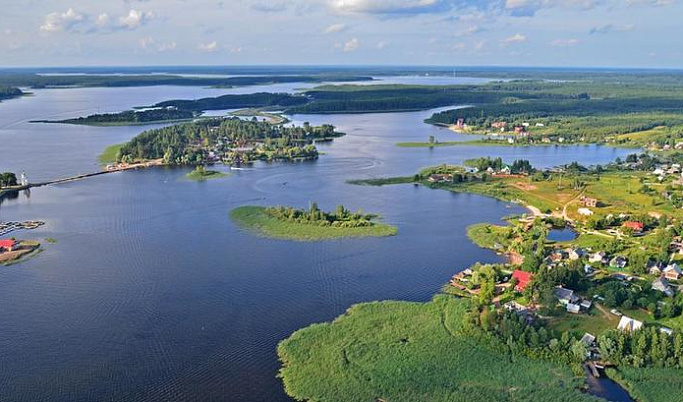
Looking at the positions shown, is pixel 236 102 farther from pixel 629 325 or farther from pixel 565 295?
pixel 629 325

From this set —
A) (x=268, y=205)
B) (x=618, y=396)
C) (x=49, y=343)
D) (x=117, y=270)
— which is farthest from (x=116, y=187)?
(x=618, y=396)

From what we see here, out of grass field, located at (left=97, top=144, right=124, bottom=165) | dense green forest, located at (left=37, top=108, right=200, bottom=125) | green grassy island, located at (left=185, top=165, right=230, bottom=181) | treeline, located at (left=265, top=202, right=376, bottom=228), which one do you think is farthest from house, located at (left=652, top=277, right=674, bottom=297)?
dense green forest, located at (left=37, top=108, right=200, bottom=125)

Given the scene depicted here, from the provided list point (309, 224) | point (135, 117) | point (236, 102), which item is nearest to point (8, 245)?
point (309, 224)

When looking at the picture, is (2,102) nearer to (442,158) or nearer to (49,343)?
(442,158)

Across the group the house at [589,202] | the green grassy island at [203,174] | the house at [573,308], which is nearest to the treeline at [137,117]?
the green grassy island at [203,174]

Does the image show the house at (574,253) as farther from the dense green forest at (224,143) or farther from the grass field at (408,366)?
the dense green forest at (224,143)

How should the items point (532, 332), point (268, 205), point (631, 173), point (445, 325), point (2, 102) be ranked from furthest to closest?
point (2, 102) < point (631, 173) < point (268, 205) < point (445, 325) < point (532, 332)

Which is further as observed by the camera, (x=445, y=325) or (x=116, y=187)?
(x=116, y=187)
